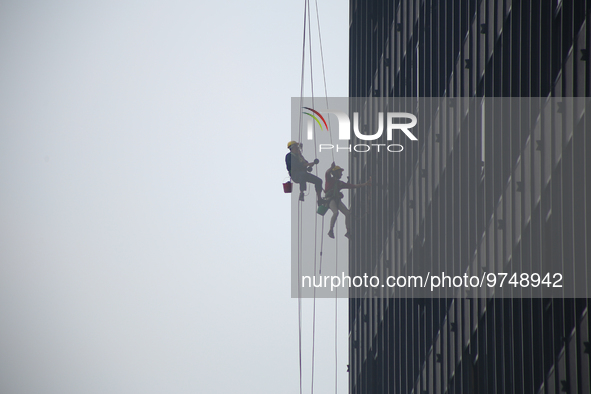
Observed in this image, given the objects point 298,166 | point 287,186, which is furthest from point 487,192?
point 287,186

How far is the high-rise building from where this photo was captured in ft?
46.9

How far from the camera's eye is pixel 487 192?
59.2ft

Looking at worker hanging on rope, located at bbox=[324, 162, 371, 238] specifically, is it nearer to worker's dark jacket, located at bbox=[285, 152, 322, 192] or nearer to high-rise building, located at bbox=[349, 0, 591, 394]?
worker's dark jacket, located at bbox=[285, 152, 322, 192]

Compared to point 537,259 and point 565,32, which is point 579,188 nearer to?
point 537,259

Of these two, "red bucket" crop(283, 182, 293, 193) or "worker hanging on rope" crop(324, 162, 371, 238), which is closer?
"red bucket" crop(283, 182, 293, 193)

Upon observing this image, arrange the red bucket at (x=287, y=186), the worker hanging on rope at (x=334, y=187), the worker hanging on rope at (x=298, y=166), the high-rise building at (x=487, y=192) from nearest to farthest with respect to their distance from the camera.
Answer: the high-rise building at (x=487, y=192) < the worker hanging on rope at (x=298, y=166) < the red bucket at (x=287, y=186) < the worker hanging on rope at (x=334, y=187)

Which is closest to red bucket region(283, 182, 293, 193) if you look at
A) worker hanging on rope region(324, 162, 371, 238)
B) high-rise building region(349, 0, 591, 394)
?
worker hanging on rope region(324, 162, 371, 238)

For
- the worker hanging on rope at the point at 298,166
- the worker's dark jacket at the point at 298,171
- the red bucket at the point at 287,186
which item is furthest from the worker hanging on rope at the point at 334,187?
the red bucket at the point at 287,186

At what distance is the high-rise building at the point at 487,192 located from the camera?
14305mm

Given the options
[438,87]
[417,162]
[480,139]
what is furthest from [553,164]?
[417,162]

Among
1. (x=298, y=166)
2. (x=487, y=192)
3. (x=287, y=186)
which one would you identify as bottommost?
(x=487, y=192)

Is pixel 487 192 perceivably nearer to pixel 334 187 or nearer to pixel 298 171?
pixel 298 171

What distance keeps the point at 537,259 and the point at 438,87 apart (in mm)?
7961

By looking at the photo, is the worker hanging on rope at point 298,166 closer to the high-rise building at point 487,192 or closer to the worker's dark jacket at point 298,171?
the worker's dark jacket at point 298,171
